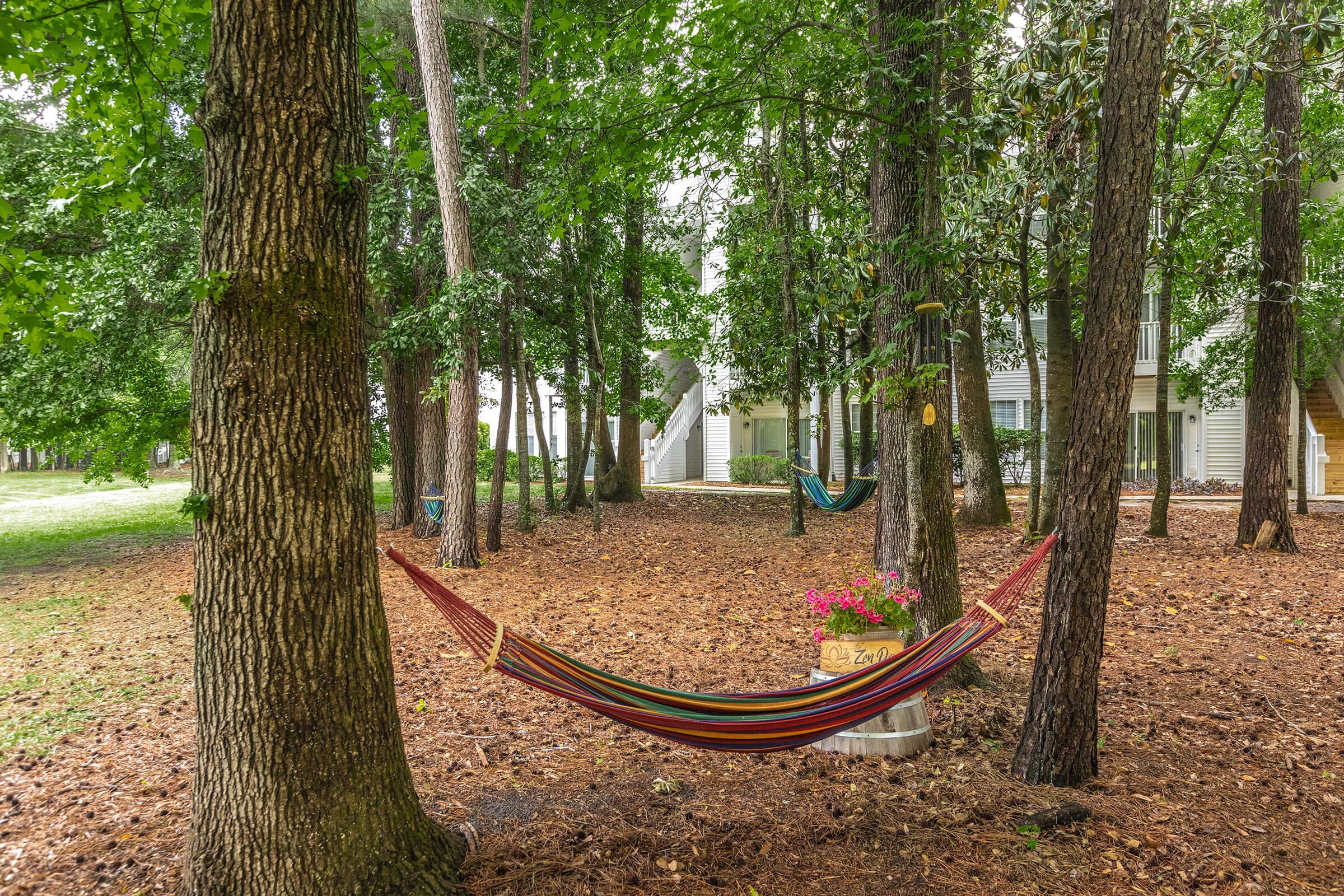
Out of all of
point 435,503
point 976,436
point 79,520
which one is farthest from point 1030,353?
point 79,520

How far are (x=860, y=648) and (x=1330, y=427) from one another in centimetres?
1418

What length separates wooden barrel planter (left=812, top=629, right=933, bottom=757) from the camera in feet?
10.3

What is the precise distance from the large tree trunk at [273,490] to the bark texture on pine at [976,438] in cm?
747

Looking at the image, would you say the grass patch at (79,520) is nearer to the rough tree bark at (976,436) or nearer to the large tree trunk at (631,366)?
the large tree trunk at (631,366)

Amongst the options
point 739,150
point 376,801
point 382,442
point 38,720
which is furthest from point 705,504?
point 376,801

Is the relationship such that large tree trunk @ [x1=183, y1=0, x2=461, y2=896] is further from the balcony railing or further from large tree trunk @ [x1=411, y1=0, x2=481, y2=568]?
the balcony railing

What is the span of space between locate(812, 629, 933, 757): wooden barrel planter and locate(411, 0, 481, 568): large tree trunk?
4.63m

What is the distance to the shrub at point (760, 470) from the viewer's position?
17.3 metres

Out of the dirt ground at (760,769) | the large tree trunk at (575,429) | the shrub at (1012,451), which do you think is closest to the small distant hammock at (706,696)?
the dirt ground at (760,769)

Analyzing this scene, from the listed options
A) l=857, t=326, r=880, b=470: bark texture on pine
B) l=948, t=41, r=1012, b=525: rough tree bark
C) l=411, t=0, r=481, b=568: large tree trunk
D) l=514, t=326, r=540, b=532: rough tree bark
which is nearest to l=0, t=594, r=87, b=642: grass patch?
l=411, t=0, r=481, b=568: large tree trunk

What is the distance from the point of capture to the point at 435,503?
8062 millimetres

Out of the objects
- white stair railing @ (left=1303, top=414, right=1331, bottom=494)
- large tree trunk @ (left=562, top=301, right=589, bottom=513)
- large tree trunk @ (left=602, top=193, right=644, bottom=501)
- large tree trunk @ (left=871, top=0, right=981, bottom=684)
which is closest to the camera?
large tree trunk @ (left=871, top=0, right=981, bottom=684)

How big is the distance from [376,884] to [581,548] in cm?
649

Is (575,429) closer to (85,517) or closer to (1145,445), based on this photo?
(85,517)
